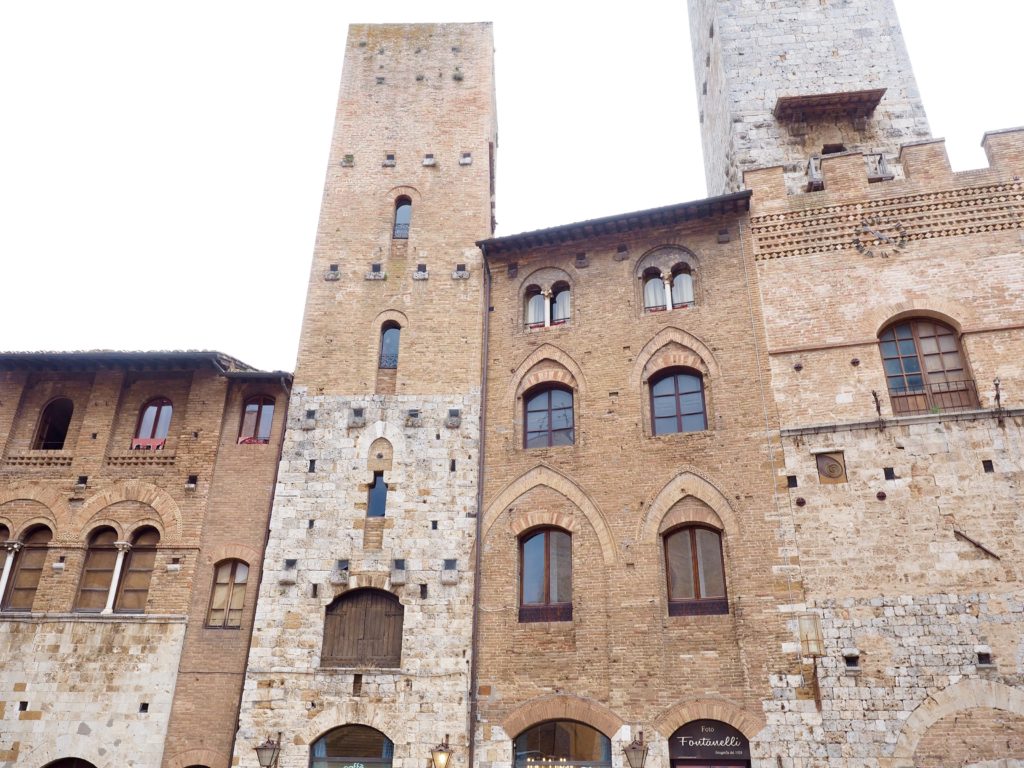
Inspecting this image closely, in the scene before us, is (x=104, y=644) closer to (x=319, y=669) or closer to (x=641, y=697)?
(x=319, y=669)

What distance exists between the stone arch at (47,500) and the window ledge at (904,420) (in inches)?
575

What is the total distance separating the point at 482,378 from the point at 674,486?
459 centimetres

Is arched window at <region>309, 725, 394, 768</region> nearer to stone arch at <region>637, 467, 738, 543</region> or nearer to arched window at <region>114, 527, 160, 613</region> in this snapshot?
arched window at <region>114, 527, 160, 613</region>

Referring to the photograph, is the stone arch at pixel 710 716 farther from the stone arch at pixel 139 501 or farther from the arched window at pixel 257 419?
the stone arch at pixel 139 501

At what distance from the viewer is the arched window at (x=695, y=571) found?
Result: 1291 cm

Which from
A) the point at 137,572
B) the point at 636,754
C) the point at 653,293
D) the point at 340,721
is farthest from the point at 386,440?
the point at 636,754

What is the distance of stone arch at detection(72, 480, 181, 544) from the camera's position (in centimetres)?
1549

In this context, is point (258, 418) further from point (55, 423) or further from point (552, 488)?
point (552, 488)

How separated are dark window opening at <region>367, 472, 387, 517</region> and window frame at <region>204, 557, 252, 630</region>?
8.94ft

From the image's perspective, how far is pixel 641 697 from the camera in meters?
12.4

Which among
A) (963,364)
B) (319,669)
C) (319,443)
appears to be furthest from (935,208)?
(319,669)

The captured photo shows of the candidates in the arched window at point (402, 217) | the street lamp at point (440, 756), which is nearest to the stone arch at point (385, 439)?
the arched window at point (402, 217)

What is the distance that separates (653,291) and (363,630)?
29.0ft

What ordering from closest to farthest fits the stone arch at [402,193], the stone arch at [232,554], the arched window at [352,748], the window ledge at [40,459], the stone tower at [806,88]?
the arched window at [352,748]
the stone arch at [232,554]
the window ledge at [40,459]
the stone tower at [806,88]
the stone arch at [402,193]
